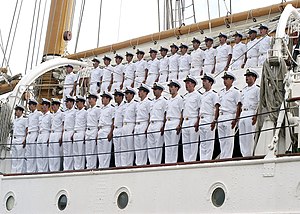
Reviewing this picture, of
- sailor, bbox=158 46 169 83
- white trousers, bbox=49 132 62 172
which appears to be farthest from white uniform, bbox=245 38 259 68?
white trousers, bbox=49 132 62 172

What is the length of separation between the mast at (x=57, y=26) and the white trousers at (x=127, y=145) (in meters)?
5.59

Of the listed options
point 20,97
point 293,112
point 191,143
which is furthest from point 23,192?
point 293,112

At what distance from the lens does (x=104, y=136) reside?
8984 mm

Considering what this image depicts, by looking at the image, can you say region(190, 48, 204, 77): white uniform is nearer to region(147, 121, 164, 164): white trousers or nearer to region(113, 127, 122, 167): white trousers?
region(113, 127, 122, 167): white trousers

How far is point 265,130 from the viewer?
7.15m

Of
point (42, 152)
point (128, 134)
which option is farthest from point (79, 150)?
point (128, 134)

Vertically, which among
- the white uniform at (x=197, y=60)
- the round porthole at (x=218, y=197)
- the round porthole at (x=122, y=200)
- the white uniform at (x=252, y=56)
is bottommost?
the round porthole at (x=218, y=197)

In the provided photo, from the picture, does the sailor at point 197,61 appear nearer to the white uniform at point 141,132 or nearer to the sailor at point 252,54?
the sailor at point 252,54

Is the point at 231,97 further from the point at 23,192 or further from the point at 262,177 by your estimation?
the point at 23,192

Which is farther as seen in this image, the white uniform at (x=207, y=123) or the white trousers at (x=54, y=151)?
the white trousers at (x=54, y=151)

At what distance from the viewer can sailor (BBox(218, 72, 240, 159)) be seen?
7.77 m

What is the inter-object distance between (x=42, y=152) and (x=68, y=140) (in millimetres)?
589

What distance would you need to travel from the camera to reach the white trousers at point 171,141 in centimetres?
824

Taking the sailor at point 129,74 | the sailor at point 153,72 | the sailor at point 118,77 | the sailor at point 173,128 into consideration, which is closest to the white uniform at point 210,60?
the sailor at point 153,72
